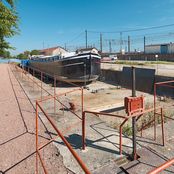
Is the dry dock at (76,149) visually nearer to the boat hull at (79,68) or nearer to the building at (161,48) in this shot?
the boat hull at (79,68)

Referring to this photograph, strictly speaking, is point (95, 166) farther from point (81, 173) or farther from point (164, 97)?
point (164, 97)

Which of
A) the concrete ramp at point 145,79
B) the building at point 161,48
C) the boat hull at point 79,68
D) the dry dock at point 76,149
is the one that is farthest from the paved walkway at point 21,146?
the building at point 161,48

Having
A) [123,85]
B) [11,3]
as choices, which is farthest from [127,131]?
[123,85]

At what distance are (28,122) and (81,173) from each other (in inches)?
133

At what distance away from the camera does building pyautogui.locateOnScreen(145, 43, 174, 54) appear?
56297mm

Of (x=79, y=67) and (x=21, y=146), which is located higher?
(x=79, y=67)

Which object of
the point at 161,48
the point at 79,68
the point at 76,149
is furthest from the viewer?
the point at 161,48

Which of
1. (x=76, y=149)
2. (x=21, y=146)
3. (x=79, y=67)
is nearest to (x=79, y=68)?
(x=79, y=67)

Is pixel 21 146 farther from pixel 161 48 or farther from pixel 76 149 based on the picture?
pixel 161 48

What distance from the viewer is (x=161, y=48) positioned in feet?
200

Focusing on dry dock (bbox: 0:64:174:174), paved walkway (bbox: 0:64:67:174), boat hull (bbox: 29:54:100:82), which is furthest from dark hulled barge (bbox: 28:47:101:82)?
dry dock (bbox: 0:64:174:174)

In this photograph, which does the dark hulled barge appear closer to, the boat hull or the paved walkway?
the boat hull

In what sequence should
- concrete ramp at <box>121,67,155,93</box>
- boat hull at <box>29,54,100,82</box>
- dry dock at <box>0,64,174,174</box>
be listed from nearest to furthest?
dry dock at <box>0,64,174,174</box> < concrete ramp at <box>121,67,155,93</box> < boat hull at <box>29,54,100,82</box>

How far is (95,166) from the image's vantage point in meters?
3.76
